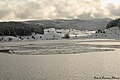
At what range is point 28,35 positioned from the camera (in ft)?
507

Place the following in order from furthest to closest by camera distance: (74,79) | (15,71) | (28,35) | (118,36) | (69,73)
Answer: (28,35)
(118,36)
(15,71)
(69,73)
(74,79)

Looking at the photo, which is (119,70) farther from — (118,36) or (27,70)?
(118,36)

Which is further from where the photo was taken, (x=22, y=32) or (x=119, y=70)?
(x=22, y=32)

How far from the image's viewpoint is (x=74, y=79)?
24.3 metres

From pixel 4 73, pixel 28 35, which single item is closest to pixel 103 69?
pixel 4 73

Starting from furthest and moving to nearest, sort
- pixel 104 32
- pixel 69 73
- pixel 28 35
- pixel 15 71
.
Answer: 1. pixel 28 35
2. pixel 104 32
3. pixel 15 71
4. pixel 69 73

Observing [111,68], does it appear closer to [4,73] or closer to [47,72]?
[47,72]

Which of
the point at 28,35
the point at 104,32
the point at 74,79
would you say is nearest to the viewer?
the point at 74,79

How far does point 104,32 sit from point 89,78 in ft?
398

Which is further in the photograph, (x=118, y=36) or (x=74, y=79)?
(x=118, y=36)

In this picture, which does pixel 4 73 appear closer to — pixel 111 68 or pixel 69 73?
pixel 69 73

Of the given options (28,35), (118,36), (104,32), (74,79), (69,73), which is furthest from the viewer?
(28,35)

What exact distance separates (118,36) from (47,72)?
110036 mm

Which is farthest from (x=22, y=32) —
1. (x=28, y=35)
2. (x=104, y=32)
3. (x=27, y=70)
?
(x=27, y=70)
